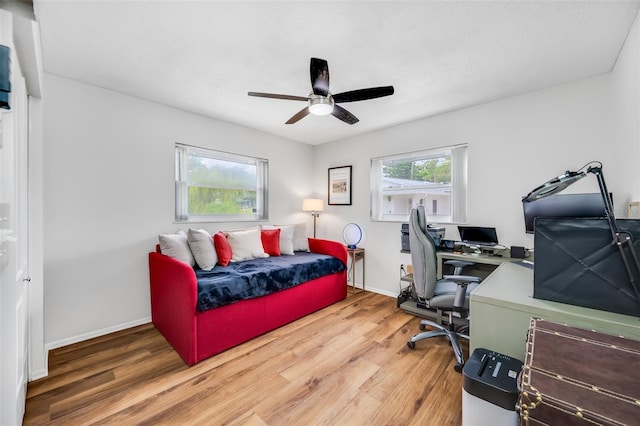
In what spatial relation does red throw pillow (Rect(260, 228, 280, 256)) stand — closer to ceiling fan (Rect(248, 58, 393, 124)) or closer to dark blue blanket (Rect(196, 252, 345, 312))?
dark blue blanket (Rect(196, 252, 345, 312))

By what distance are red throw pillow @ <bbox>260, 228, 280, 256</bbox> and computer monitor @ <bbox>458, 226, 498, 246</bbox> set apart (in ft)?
7.14

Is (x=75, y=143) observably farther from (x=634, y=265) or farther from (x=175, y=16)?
(x=634, y=265)

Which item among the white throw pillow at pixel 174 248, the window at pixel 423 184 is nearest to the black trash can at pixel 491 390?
the window at pixel 423 184

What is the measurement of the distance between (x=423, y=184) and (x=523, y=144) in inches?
43.3

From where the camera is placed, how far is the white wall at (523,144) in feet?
6.59

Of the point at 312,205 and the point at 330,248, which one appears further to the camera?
the point at 312,205

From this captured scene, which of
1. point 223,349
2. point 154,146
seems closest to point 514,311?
point 223,349

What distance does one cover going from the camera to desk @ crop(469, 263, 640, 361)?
0.96 m

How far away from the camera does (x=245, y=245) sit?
9.99 ft

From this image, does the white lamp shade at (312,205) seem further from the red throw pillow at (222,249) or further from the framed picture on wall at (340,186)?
the red throw pillow at (222,249)

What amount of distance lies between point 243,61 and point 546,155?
9.48 feet

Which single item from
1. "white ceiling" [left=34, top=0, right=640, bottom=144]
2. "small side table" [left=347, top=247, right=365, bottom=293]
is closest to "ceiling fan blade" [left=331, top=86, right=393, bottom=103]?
"white ceiling" [left=34, top=0, right=640, bottom=144]

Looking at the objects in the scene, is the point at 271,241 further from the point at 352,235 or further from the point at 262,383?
the point at 262,383

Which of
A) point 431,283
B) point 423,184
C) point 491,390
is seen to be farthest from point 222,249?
point 423,184
